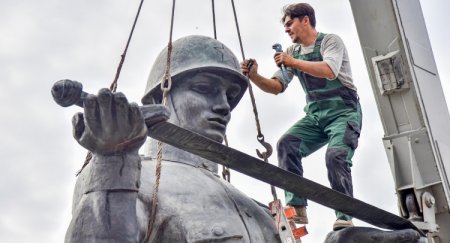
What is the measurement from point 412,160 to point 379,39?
104 centimetres

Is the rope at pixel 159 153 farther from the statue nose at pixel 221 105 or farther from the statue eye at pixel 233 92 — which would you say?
the statue eye at pixel 233 92

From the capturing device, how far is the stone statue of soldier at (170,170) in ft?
15.9

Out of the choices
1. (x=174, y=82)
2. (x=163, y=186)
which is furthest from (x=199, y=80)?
(x=163, y=186)

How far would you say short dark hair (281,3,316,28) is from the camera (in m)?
7.11

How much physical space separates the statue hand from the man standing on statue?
6.08 feet

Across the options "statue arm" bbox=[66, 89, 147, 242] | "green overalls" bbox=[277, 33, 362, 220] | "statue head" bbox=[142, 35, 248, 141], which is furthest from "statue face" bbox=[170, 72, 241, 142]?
"statue arm" bbox=[66, 89, 147, 242]

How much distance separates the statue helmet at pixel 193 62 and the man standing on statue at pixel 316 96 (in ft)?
1.07

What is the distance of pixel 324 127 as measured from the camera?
686 cm

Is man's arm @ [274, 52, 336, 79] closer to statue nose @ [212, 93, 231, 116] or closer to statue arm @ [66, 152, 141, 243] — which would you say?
statue nose @ [212, 93, 231, 116]

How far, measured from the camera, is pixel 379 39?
24.8ft

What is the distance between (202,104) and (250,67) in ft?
2.26

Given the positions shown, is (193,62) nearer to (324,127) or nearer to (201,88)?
(201,88)

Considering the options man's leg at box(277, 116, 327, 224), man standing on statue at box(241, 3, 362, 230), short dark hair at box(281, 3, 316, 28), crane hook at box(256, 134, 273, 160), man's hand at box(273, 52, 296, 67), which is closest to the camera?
crane hook at box(256, 134, 273, 160)

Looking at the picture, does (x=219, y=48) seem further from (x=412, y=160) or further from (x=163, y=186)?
(x=412, y=160)
